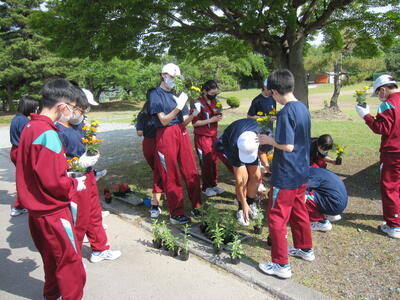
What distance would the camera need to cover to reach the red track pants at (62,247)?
8.54 feet

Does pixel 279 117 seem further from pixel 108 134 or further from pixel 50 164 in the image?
pixel 108 134

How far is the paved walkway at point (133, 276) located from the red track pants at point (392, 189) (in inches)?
83.5

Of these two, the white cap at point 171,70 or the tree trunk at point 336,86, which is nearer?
the white cap at point 171,70

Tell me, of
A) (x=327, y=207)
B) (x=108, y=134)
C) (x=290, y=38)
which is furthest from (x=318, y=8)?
(x=108, y=134)

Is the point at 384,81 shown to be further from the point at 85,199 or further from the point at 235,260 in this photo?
the point at 85,199

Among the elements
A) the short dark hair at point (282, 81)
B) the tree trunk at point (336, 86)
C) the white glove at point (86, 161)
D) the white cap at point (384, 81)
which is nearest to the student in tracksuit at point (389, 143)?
the white cap at point (384, 81)

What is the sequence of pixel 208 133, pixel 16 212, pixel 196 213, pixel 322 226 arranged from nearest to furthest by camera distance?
1. pixel 322 226
2. pixel 196 213
3. pixel 16 212
4. pixel 208 133

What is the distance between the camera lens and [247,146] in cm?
409

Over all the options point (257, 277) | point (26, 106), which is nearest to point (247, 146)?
point (257, 277)

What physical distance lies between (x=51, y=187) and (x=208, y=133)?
364 centimetres

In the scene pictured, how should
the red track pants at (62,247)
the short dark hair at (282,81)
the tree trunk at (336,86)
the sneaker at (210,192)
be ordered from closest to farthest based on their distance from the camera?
the red track pants at (62,247) < the short dark hair at (282,81) < the sneaker at (210,192) < the tree trunk at (336,86)

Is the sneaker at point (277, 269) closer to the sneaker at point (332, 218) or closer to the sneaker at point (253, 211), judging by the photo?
the sneaker at point (253, 211)

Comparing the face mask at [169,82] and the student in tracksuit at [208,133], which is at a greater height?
the face mask at [169,82]

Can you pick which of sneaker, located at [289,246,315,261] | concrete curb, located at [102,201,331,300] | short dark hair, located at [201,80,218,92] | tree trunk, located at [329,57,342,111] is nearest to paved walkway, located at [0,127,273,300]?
concrete curb, located at [102,201,331,300]
